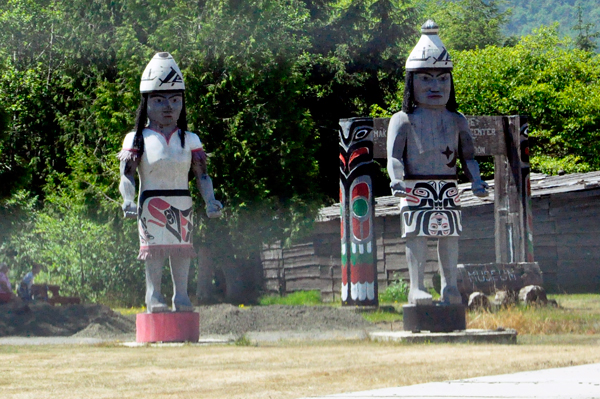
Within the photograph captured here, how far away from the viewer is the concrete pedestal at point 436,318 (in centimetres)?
1121

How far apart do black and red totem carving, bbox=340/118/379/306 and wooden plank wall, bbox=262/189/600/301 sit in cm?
681

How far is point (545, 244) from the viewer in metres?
23.2

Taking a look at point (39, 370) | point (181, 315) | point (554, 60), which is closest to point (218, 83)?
point (181, 315)

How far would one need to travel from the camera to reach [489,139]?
17.6 meters

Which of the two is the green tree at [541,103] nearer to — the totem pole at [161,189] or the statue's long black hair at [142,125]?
the statue's long black hair at [142,125]

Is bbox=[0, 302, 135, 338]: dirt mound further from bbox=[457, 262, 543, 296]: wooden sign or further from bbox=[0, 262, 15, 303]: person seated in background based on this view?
bbox=[457, 262, 543, 296]: wooden sign

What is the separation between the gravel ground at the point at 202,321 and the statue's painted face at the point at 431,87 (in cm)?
370

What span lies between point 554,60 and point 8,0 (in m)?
20.7

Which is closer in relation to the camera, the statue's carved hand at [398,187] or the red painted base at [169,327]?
the statue's carved hand at [398,187]

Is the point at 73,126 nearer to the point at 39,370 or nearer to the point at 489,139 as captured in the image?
the point at 489,139

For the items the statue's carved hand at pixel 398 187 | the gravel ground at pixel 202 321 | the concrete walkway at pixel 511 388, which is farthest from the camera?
the gravel ground at pixel 202 321

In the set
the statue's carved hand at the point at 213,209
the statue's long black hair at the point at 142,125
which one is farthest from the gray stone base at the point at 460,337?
the statue's long black hair at the point at 142,125

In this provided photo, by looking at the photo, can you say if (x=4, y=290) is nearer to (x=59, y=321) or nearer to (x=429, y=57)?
(x=59, y=321)

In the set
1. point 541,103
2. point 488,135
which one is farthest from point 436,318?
point 541,103
